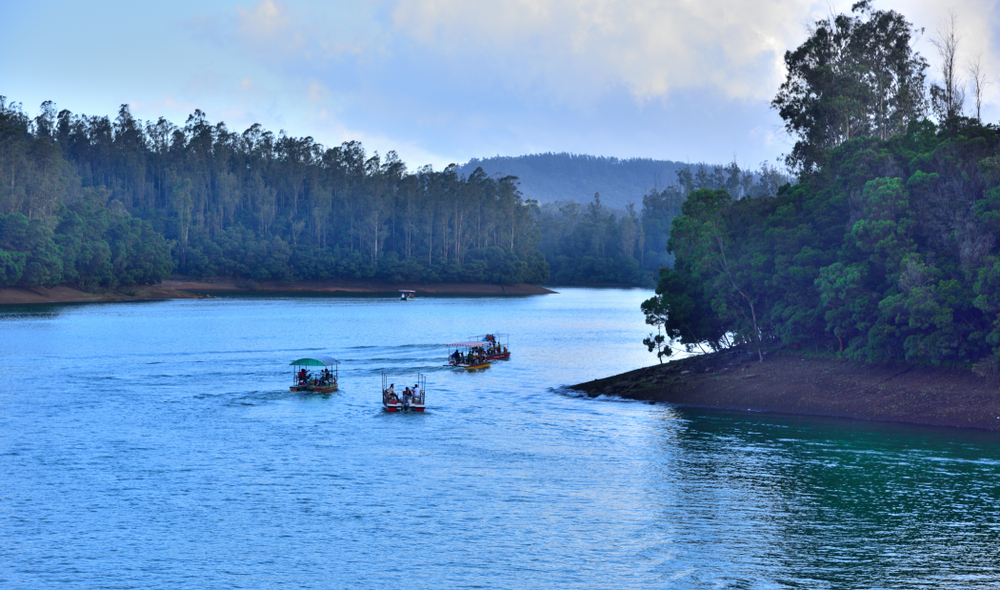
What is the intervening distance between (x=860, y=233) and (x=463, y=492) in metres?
30.9

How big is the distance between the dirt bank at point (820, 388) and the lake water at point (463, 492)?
2.10m

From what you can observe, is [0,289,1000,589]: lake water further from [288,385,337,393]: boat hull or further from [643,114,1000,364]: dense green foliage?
[643,114,1000,364]: dense green foliage

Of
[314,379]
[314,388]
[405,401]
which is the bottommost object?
[314,388]

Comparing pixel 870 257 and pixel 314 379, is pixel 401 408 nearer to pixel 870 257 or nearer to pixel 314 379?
pixel 314 379

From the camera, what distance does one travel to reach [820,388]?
174 feet

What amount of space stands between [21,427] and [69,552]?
2319cm

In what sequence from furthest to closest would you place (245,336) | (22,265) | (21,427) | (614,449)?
(22,265) → (245,336) → (21,427) → (614,449)

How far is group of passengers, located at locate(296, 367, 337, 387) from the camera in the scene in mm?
61562

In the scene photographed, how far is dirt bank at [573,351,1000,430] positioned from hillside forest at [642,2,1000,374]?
1322 millimetres

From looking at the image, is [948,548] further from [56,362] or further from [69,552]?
[56,362]

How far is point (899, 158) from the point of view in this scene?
54.5 m

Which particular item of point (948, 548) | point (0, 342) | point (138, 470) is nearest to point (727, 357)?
point (948, 548)

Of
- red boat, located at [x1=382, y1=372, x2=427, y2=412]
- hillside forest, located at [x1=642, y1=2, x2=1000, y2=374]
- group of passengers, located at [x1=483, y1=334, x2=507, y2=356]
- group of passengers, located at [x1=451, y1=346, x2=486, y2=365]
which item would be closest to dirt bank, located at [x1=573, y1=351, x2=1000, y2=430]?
hillside forest, located at [x1=642, y1=2, x2=1000, y2=374]

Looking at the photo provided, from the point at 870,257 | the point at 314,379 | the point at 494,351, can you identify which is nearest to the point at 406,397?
the point at 314,379
